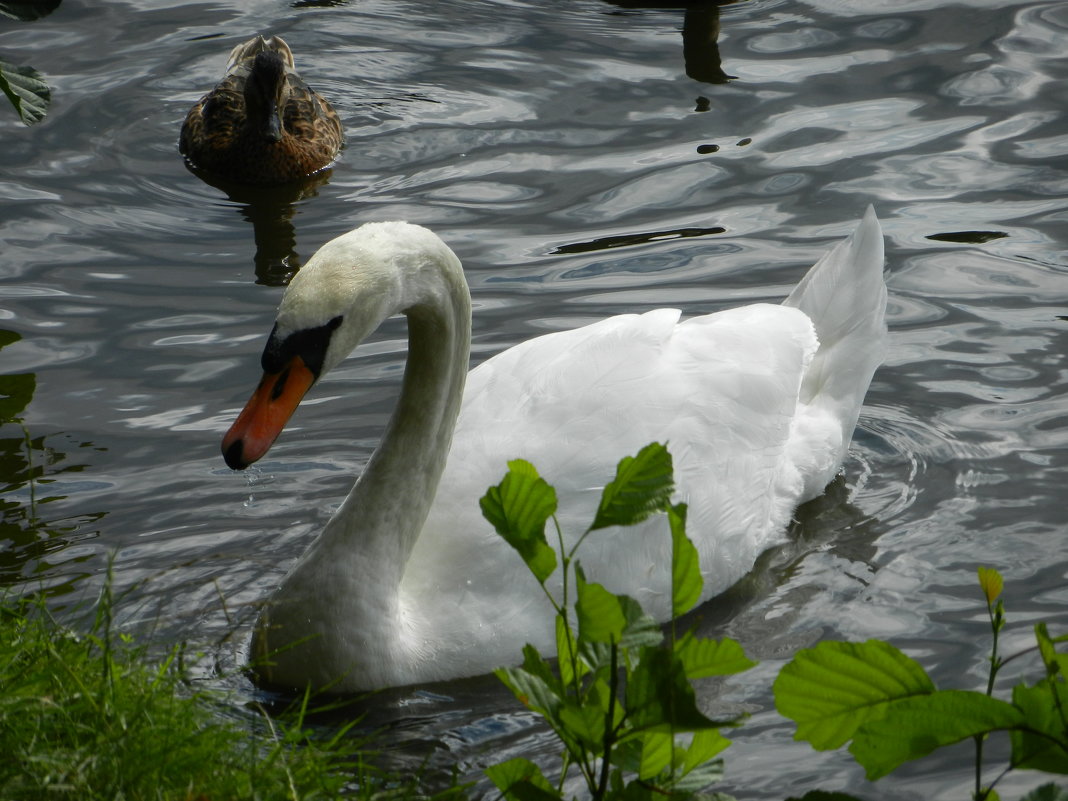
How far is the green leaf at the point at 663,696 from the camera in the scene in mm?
2398

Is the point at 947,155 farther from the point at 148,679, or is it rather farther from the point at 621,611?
the point at 621,611

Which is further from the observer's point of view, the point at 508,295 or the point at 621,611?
the point at 508,295

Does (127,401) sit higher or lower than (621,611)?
lower

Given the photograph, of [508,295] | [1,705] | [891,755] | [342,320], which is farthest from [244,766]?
[508,295]

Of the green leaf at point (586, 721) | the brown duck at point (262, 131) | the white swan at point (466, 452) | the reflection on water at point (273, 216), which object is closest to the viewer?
the green leaf at point (586, 721)

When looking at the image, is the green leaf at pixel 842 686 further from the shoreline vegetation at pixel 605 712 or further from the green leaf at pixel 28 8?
the green leaf at pixel 28 8

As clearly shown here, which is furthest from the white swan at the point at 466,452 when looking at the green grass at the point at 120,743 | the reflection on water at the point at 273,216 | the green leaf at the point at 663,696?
the reflection on water at the point at 273,216

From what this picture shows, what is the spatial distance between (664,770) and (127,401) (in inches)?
166

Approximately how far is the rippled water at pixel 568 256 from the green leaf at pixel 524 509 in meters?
1.32

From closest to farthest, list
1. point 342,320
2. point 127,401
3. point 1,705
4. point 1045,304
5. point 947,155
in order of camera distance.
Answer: point 1,705 < point 342,320 < point 127,401 < point 1045,304 < point 947,155

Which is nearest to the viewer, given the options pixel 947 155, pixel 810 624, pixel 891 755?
pixel 891 755

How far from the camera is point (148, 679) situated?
401 centimetres

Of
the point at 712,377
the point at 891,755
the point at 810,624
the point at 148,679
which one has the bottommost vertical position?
the point at 810,624

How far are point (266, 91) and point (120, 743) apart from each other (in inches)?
250
